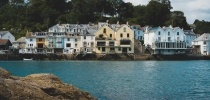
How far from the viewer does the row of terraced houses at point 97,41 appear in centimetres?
13138

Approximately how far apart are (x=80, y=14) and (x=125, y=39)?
33.8m

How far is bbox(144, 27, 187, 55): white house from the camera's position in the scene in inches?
5389

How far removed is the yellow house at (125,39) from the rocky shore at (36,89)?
355 feet

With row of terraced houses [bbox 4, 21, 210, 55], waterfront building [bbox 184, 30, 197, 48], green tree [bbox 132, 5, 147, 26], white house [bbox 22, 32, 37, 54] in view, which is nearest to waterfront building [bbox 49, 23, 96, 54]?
row of terraced houses [bbox 4, 21, 210, 55]

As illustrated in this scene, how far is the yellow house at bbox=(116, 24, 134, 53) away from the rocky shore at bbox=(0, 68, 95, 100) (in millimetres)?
108063

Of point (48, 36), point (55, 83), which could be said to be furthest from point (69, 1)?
point (55, 83)

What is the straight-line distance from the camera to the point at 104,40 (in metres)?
132

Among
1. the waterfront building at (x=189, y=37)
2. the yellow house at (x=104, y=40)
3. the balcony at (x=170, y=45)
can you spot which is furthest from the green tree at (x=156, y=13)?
the yellow house at (x=104, y=40)

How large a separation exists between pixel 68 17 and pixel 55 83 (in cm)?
13789

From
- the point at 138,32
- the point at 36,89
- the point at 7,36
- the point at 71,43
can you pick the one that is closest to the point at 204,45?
the point at 138,32

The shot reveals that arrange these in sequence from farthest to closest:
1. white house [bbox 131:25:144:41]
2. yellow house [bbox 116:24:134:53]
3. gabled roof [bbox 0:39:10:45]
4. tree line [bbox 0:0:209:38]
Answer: tree line [bbox 0:0:209:38] → white house [bbox 131:25:144:41] → gabled roof [bbox 0:39:10:45] → yellow house [bbox 116:24:134:53]

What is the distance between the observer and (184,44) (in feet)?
458

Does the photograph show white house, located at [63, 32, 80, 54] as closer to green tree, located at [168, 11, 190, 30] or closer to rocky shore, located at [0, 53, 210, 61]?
rocky shore, located at [0, 53, 210, 61]

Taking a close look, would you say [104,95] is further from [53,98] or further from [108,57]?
[108,57]
